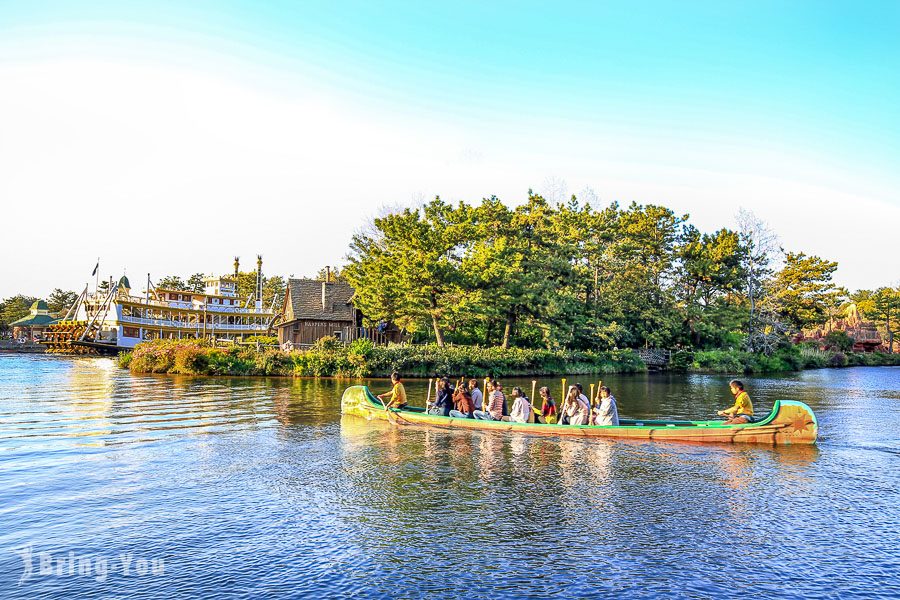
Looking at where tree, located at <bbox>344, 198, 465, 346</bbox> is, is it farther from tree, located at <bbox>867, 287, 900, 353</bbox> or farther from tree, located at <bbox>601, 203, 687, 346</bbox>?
tree, located at <bbox>867, 287, 900, 353</bbox>

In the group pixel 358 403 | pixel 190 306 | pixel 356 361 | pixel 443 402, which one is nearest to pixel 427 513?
pixel 443 402

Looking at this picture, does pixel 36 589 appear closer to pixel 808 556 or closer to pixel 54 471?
pixel 54 471

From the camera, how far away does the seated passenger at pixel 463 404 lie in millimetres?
22316

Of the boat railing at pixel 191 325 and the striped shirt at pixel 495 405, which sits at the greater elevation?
the boat railing at pixel 191 325

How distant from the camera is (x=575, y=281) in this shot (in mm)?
53812

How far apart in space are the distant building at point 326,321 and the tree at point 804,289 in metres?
44.2

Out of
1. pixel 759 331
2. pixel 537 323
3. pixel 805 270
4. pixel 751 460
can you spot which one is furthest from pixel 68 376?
pixel 805 270

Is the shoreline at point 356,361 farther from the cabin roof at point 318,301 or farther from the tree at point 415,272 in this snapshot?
the cabin roof at point 318,301

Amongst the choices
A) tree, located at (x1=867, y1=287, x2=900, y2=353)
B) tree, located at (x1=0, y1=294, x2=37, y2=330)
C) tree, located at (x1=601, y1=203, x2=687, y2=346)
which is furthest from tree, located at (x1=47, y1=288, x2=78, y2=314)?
tree, located at (x1=867, y1=287, x2=900, y2=353)

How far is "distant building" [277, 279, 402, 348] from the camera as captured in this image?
55375 mm

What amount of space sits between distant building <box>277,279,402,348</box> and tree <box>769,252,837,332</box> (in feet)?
145

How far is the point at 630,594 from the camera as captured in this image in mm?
8461

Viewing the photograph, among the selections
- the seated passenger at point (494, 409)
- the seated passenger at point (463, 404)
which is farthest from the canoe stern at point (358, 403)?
the seated passenger at point (494, 409)

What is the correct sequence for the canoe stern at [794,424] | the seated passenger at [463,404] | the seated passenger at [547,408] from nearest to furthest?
the canoe stern at [794,424], the seated passenger at [547,408], the seated passenger at [463,404]
